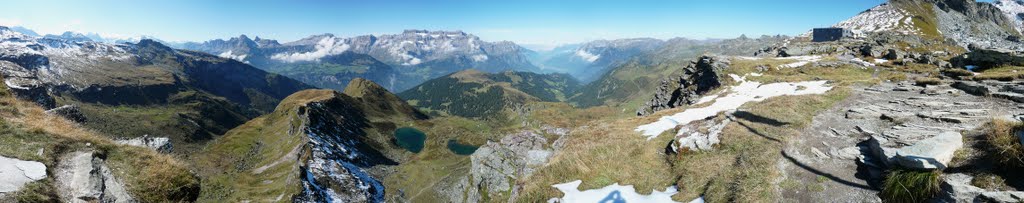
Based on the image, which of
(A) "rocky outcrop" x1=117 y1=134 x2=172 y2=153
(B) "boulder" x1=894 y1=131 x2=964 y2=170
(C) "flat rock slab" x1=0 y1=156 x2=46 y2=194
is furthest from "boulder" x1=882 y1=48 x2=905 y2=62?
(C) "flat rock slab" x1=0 y1=156 x2=46 y2=194

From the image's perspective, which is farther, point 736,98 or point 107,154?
point 736,98

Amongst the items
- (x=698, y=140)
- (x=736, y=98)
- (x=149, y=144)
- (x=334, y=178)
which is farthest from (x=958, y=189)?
(x=334, y=178)

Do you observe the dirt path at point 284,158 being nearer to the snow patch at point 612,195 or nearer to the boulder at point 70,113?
the boulder at point 70,113

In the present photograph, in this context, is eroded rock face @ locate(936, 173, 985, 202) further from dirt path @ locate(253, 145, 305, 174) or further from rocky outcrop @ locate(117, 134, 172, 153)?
dirt path @ locate(253, 145, 305, 174)

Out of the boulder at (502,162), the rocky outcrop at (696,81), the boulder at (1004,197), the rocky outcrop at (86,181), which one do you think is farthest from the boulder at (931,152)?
the rocky outcrop at (696,81)

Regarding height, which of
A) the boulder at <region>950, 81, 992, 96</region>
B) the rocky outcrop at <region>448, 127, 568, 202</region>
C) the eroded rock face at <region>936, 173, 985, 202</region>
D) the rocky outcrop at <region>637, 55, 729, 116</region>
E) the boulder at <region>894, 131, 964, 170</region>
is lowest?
the rocky outcrop at <region>448, 127, 568, 202</region>

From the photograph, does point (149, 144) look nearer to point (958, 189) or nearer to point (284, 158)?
point (958, 189)

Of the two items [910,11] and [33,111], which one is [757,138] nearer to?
[33,111]
